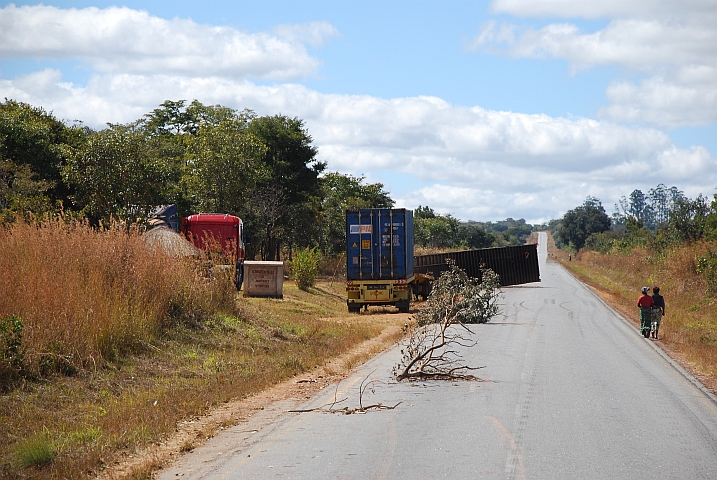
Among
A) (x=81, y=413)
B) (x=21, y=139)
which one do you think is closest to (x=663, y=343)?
(x=81, y=413)

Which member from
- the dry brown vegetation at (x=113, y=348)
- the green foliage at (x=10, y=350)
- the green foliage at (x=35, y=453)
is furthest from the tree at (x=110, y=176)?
the green foliage at (x=35, y=453)

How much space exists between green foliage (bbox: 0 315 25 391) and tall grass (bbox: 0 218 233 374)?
0.25 meters

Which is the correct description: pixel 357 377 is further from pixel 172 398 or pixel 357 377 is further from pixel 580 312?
pixel 580 312

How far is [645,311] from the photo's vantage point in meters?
20.1

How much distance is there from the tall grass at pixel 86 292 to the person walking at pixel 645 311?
1083 centimetres

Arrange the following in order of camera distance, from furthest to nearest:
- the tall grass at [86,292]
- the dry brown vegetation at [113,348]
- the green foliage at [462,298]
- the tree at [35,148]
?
the tree at [35,148] < the green foliage at [462,298] < the tall grass at [86,292] < the dry brown vegetation at [113,348]

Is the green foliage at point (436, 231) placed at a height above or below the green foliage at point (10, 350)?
above

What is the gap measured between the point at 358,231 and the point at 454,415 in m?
18.1

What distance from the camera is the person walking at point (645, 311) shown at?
19.6 metres

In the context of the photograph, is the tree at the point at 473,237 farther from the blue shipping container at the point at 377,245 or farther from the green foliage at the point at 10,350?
the green foliage at the point at 10,350

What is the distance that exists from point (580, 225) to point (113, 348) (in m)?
132

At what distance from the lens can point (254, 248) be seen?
145 feet

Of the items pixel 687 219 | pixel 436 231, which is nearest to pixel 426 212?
pixel 436 231

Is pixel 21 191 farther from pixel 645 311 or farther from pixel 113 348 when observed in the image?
pixel 645 311
